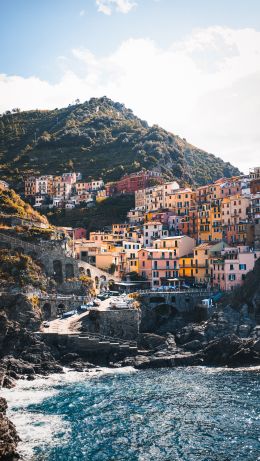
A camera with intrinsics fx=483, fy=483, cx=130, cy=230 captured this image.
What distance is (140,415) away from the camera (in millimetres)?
46125

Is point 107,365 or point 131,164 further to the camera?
point 131,164

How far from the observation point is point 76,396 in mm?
52406

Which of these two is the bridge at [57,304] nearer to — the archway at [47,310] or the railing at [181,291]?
the archway at [47,310]

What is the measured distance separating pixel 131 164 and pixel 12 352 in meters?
119

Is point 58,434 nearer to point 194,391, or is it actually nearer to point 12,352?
point 194,391

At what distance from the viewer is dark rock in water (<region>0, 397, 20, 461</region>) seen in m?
35.2

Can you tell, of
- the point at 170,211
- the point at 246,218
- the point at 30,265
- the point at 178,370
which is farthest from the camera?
the point at 170,211

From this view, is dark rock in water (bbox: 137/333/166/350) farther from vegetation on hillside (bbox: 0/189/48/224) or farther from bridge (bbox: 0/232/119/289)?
vegetation on hillside (bbox: 0/189/48/224)

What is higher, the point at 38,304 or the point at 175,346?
the point at 38,304

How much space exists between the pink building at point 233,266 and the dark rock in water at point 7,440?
5754cm

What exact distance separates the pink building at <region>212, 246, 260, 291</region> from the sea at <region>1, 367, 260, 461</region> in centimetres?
2828

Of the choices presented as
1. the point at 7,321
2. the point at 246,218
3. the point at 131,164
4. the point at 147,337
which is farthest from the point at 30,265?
the point at 131,164

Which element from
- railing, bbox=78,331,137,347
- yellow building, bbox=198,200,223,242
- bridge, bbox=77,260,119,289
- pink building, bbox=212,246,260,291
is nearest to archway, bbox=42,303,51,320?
railing, bbox=78,331,137,347

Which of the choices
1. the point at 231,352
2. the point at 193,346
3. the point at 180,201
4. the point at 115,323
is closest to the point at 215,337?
the point at 193,346
